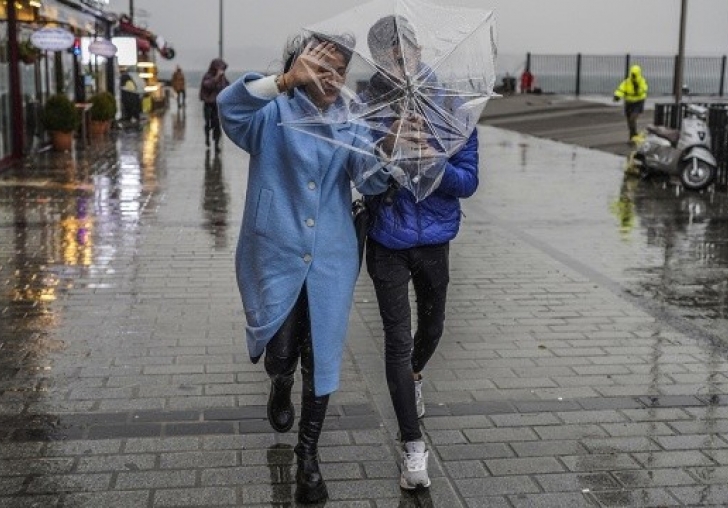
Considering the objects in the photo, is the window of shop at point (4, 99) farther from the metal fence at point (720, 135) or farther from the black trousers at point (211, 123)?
the metal fence at point (720, 135)

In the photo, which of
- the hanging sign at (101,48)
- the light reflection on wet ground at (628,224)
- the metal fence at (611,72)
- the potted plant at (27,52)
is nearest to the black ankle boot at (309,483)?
the light reflection on wet ground at (628,224)

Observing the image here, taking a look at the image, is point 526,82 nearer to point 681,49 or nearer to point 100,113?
point 681,49

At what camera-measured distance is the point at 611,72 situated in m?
45.3

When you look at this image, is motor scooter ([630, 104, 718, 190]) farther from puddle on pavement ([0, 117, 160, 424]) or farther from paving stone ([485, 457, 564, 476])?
paving stone ([485, 457, 564, 476])

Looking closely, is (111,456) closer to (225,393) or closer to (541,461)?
(225,393)

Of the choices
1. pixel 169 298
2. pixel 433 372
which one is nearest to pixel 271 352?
pixel 433 372

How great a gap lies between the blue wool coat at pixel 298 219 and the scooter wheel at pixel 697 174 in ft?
35.5

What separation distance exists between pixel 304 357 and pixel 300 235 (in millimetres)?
534

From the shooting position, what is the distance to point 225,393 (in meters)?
5.51

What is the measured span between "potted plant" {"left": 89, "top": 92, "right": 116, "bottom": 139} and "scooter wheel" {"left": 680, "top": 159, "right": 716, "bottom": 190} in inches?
525

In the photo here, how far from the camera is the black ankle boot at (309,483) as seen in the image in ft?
13.7

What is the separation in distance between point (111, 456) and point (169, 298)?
3128 millimetres

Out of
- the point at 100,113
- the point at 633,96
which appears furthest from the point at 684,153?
the point at 100,113

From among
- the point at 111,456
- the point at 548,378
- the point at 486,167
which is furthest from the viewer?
the point at 486,167
